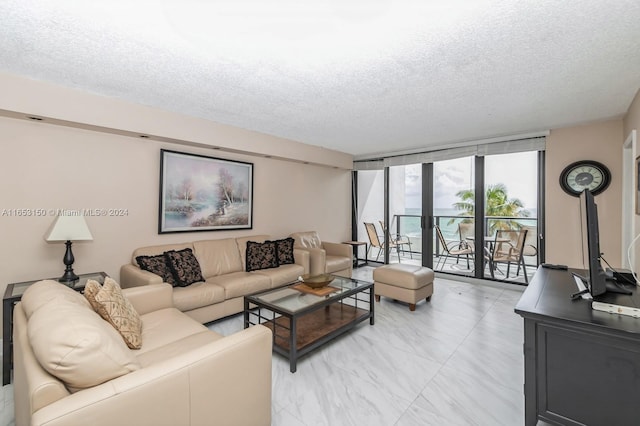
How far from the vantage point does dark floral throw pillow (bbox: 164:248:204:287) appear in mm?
3184

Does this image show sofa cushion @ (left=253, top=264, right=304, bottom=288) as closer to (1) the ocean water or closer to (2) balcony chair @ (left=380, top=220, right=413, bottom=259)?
(2) balcony chair @ (left=380, top=220, right=413, bottom=259)

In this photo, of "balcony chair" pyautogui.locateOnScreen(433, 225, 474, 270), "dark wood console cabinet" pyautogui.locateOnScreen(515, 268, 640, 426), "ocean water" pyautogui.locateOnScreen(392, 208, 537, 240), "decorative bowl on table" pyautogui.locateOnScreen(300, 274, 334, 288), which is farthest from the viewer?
"ocean water" pyautogui.locateOnScreen(392, 208, 537, 240)

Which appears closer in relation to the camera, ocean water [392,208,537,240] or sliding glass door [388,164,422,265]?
ocean water [392,208,537,240]

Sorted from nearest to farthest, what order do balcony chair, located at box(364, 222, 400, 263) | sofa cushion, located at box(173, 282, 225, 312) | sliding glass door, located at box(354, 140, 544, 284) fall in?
sofa cushion, located at box(173, 282, 225, 312), sliding glass door, located at box(354, 140, 544, 284), balcony chair, located at box(364, 222, 400, 263)

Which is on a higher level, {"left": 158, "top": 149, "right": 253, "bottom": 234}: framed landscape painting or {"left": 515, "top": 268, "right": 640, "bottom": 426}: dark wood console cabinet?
{"left": 158, "top": 149, "right": 253, "bottom": 234}: framed landscape painting

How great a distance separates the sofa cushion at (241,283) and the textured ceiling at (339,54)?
6.42 feet

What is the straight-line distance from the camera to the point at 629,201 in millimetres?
3438

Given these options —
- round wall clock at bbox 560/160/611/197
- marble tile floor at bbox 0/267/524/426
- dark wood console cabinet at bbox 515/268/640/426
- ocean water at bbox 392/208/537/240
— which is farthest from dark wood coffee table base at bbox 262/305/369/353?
round wall clock at bbox 560/160/611/197

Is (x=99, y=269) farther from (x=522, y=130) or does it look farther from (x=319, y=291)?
(x=522, y=130)

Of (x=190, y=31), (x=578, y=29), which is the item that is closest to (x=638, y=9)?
(x=578, y=29)

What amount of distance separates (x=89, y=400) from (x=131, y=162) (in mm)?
2941

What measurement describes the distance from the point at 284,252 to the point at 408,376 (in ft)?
7.96

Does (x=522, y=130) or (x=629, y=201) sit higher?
(x=522, y=130)

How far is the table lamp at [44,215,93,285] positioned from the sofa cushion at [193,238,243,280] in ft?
3.92
